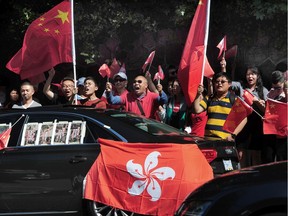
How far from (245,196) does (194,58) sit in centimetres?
440

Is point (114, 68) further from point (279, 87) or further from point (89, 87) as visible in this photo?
point (279, 87)

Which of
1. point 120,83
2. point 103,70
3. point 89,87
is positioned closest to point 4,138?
point 89,87

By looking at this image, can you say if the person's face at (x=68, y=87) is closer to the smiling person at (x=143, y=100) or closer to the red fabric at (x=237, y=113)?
the smiling person at (x=143, y=100)

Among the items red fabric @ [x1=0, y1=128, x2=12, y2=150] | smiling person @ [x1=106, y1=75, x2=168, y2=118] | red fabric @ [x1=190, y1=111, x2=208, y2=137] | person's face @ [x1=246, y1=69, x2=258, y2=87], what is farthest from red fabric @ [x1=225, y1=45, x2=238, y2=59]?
red fabric @ [x1=0, y1=128, x2=12, y2=150]

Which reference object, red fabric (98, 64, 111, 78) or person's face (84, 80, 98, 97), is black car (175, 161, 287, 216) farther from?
red fabric (98, 64, 111, 78)

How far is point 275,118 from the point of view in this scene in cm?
765

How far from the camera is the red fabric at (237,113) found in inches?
304

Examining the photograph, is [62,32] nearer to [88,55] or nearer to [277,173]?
[88,55]

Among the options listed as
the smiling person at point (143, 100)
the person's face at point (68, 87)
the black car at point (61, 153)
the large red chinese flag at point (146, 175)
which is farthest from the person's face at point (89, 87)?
the large red chinese flag at point (146, 175)

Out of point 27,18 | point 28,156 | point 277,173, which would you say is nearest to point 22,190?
point 28,156

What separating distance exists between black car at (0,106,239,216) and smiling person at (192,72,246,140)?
130cm

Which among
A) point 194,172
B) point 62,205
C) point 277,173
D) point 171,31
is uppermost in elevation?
point 171,31

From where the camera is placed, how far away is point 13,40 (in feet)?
44.5

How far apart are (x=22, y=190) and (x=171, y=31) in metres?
6.50
